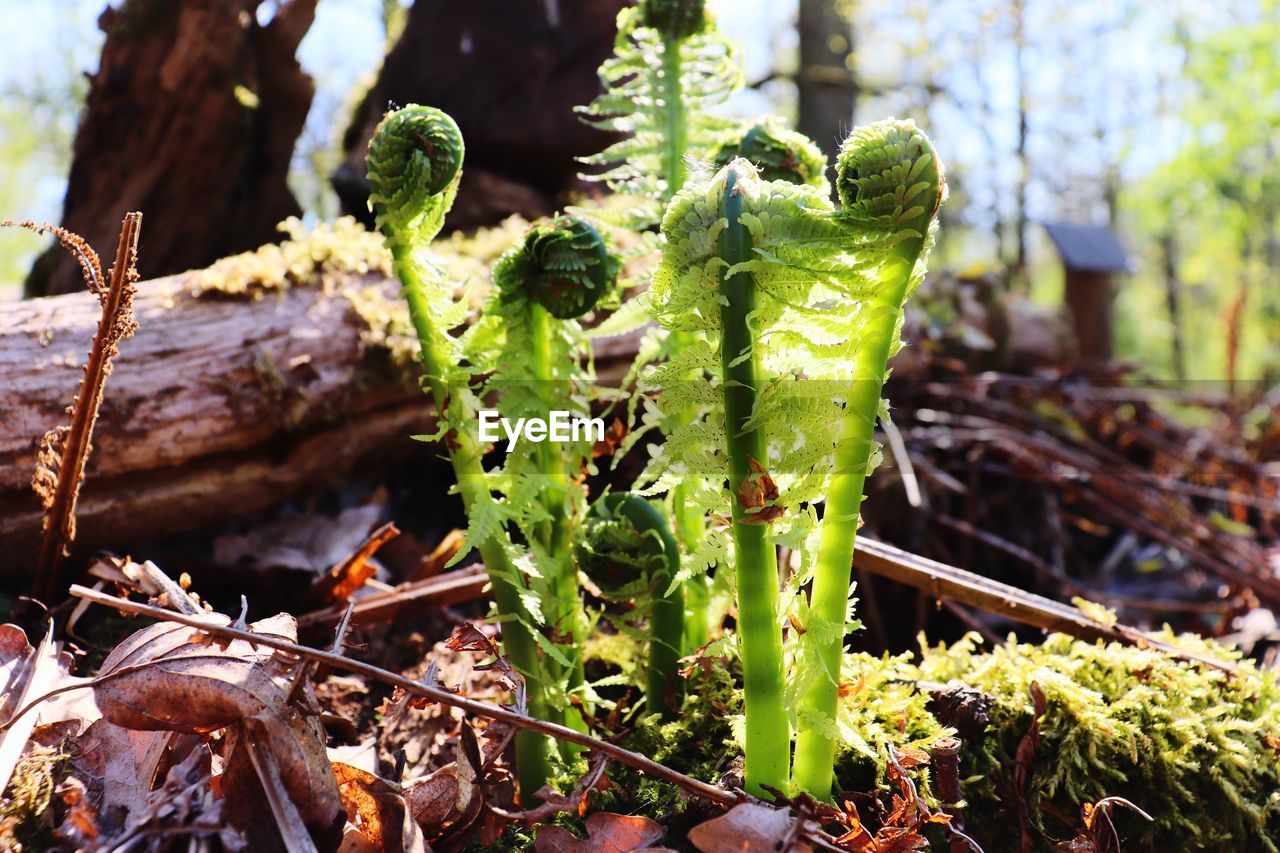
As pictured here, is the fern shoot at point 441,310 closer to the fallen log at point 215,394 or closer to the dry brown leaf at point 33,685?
the dry brown leaf at point 33,685

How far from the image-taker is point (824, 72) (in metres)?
6.59

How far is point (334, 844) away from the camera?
109cm

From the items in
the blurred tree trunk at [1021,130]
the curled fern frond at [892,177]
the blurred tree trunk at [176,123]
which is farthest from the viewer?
the blurred tree trunk at [1021,130]

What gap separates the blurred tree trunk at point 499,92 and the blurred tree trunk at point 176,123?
0.81 meters

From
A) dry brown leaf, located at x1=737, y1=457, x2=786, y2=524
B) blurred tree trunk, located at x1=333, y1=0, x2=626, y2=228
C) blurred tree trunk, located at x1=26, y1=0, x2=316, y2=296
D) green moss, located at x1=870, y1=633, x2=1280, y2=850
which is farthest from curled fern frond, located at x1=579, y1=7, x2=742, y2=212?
blurred tree trunk, located at x1=333, y1=0, x2=626, y2=228

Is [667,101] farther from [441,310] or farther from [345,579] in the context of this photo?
[345,579]

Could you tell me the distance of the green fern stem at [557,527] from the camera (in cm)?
146

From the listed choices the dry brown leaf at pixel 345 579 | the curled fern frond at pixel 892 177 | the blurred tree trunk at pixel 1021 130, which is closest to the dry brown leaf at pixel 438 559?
the dry brown leaf at pixel 345 579

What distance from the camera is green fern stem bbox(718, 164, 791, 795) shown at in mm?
1042

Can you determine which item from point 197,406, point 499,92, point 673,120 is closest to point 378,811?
point 673,120

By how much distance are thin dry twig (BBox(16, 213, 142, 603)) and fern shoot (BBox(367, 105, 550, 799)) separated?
1.22 feet

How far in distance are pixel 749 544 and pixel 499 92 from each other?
4.26 meters

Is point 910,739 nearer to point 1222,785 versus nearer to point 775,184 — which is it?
point 1222,785

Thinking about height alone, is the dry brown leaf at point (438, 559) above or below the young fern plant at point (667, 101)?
below
